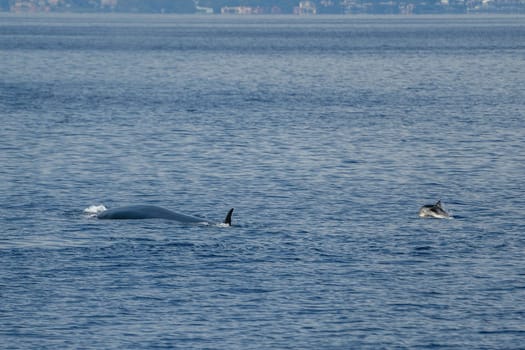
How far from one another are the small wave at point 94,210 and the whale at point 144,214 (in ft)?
2.97

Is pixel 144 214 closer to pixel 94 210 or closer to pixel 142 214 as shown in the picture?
pixel 142 214

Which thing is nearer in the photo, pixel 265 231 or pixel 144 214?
pixel 265 231

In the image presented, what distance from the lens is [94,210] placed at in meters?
44.0

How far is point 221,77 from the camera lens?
145 m

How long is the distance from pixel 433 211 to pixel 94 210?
12.4m

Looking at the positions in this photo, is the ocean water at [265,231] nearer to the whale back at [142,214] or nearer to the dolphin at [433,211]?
the dolphin at [433,211]

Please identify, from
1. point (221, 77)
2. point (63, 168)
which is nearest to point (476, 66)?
point (221, 77)

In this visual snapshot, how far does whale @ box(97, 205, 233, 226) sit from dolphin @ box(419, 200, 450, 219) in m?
7.24

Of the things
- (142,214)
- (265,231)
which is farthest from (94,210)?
(265,231)

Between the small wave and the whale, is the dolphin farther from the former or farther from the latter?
the small wave

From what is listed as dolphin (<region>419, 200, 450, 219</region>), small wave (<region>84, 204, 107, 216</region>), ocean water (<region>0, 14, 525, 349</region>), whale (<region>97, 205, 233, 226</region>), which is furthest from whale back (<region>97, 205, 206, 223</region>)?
dolphin (<region>419, 200, 450, 219</region>)

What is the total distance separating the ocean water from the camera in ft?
96.5

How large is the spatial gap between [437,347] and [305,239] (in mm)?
11825

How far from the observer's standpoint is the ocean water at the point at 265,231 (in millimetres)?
29406
